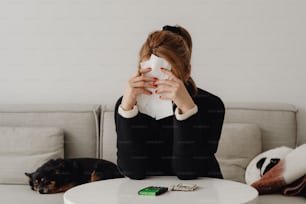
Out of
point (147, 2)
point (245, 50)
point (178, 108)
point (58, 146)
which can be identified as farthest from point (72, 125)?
point (178, 108)

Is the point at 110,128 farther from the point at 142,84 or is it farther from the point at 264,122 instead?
the point at 142,84

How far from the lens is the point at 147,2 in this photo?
2.70 metres

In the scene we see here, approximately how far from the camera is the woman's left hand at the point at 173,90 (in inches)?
56.9

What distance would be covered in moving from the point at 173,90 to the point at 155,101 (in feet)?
0.31

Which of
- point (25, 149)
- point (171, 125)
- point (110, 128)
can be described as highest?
point (171, 125)

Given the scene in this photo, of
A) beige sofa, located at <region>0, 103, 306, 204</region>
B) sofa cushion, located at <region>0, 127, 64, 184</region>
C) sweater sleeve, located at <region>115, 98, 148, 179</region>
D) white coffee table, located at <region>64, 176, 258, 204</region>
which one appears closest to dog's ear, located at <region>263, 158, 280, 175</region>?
beige sofa, located at <region>0, 103, 306, 204</region>

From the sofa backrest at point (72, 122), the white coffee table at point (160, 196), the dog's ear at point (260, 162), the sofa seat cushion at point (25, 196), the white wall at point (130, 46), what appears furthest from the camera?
the white wall at point (130, 46)

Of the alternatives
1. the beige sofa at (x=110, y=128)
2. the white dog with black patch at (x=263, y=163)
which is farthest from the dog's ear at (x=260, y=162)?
the beige sofa at (x=110, y=128)

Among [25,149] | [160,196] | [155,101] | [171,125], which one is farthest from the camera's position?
[25,149]

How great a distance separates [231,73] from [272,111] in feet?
1.07

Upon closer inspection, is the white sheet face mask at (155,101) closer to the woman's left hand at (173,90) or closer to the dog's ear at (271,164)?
the woman's left hand at (173,90)

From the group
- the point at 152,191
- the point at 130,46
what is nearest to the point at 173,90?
the point at 152,191

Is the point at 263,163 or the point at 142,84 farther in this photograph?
the point at 263,163

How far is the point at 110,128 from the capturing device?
247 cm
